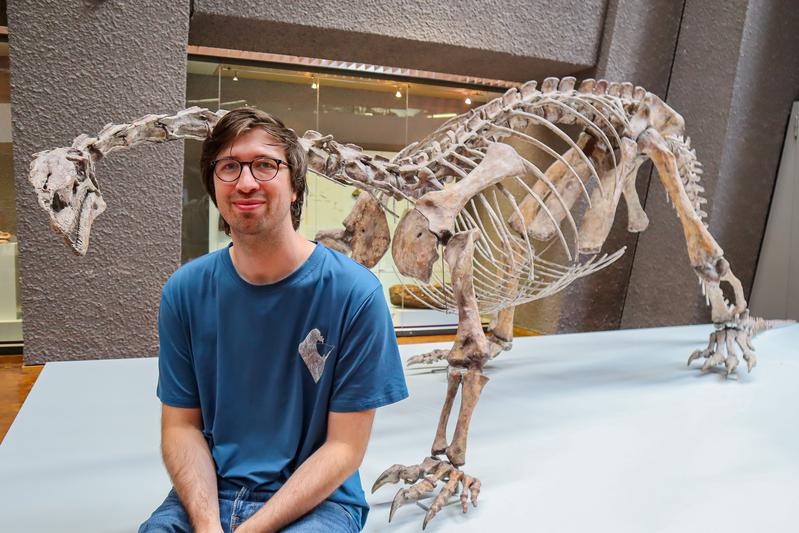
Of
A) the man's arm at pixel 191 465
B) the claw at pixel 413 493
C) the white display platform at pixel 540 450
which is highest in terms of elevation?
the man's arm at pixel 191 465

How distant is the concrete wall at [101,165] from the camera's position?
402 cm

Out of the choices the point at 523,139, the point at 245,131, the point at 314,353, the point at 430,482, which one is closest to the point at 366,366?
the point at 314,353

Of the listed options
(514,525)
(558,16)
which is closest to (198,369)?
(514,525)

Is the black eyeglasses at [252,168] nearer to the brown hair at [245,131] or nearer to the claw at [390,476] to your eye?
the brown hair at [245,131]

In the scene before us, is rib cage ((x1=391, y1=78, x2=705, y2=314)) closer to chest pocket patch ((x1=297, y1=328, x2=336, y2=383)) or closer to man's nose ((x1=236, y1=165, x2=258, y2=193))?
chest pocket patch ((x1=297, y1=328, x2=336, y2=383))

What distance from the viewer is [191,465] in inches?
68.5

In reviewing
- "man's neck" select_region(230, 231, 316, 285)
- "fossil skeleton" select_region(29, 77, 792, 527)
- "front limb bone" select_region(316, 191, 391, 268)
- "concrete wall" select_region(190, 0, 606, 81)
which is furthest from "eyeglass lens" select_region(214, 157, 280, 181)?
"concrete wall" select_region(190, 0, 606, 81)

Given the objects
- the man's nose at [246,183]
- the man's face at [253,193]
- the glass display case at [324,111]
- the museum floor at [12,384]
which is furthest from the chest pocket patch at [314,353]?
the glass display case at [324,111]

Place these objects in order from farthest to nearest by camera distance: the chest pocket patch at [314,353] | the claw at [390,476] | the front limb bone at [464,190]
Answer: the front limb bone at [464,190], the claw at [390,476], the chest pocket patch at [314,353]

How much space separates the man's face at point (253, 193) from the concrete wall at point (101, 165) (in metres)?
2.88

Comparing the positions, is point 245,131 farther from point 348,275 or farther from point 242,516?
point 242,516

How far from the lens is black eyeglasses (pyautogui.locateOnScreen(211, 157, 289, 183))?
5.47ft

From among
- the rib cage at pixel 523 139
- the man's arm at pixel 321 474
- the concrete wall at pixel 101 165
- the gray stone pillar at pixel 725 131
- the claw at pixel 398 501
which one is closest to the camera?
the man's arm at pixel 321 474

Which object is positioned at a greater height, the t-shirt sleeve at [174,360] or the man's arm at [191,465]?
the t-shirt sleeve at [174,360]
